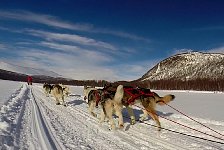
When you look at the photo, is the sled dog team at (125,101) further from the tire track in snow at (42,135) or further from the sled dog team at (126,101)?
the tire track in snow at (42,135)

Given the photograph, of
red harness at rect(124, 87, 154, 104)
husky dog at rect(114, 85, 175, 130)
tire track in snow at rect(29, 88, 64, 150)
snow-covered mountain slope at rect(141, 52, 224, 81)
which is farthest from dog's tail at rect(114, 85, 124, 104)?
snow-covered mountain slope at rect(141, 52, 224, 81)

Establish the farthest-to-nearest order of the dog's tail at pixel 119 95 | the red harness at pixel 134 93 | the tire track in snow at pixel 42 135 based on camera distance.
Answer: the red harness at pixel 134 93 < the dog's tail at pixel 119 95 < the tire track in snow at pixel 42 135

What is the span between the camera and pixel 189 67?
159 metres

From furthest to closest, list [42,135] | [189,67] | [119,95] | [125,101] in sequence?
[189,67] → [125,101] → [119,95] → [42,135]

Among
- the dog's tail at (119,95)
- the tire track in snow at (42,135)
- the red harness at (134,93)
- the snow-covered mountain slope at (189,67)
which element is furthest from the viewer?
the snow-covered mountain slope at (189,67)

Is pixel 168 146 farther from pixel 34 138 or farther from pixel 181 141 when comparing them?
pixel 34 138

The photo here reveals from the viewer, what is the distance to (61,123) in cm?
871

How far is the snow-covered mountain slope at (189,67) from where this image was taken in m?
150

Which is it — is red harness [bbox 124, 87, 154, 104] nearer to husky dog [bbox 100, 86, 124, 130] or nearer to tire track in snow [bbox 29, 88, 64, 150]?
husky dog [bbox 100, 86, 124, 130]

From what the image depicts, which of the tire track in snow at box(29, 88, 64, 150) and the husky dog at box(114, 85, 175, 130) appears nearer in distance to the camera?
the tire track in snow at box(29, 88, 64, 150)

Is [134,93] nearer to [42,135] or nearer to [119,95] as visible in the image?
[119,95]

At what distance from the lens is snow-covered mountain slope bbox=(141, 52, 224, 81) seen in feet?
490

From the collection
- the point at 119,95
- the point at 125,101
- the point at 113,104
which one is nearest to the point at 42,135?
the point at 113,104

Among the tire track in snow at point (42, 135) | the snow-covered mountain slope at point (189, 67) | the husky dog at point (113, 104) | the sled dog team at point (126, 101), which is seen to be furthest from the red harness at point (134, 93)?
the snow-covered mountain slope at point (189, 67)
